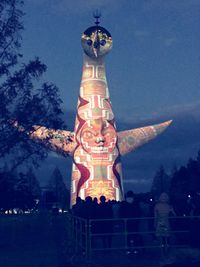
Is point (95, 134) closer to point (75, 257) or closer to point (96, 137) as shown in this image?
point (96, 137)

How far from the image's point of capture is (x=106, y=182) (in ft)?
90.6

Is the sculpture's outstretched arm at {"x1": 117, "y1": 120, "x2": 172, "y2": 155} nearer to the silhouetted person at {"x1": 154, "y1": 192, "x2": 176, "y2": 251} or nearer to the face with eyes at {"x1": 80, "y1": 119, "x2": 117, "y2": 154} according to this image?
the face with eyes at {"x1": 80, "y1": 119, "x2": 117, "y2": 154}

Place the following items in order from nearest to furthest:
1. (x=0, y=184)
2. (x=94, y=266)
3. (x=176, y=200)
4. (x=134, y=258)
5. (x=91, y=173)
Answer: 1. (x=94, y=266)
2. (x=134, y=258)
3. (x=176, y=200)
4. (x=0, y=184)
5. (x=91, y=173)

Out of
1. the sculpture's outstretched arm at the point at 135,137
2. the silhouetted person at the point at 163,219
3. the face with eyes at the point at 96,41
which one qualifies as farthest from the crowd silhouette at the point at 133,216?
the sculpture's outstretched arm at the point at 135,137

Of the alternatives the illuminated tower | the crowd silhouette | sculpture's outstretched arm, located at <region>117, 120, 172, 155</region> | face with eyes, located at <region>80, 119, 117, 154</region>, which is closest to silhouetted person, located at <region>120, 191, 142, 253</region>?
the crowd silhouette

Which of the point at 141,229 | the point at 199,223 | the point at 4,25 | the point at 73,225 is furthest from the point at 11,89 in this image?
the point at 199,223

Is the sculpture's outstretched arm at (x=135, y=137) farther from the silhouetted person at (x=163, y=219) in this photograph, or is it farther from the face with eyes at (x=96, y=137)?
the silhouetted person at (x=163, y=219)

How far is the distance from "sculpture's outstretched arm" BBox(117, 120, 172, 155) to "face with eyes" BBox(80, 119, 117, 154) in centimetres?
275

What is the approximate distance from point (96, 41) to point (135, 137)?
654 cm

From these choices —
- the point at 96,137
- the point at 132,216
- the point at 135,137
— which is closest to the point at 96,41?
the point at 96,137

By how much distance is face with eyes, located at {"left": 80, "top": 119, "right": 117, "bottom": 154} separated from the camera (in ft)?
90.0

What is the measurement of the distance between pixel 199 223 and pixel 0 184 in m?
6.49

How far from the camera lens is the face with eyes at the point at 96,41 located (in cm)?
2742

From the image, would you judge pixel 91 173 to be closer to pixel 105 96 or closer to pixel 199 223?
pixel 105 96
